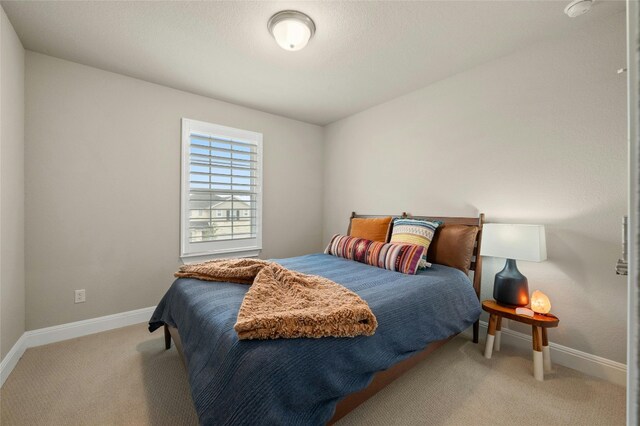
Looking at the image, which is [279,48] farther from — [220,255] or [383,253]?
[220,255]

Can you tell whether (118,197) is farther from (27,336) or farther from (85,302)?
(27,336)

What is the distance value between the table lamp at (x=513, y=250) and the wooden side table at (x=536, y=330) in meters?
0.12

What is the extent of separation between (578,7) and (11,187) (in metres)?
4.21

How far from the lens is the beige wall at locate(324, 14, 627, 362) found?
189cm

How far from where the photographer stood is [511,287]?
2.09 metres

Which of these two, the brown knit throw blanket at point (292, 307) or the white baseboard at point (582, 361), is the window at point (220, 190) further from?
the white baseboard at point (582, 361)

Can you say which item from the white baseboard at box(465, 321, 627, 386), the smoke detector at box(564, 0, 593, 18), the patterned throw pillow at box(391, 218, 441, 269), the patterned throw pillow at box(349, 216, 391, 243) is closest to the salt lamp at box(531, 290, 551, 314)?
the white baseboard at box(465, 321, 627, 386)

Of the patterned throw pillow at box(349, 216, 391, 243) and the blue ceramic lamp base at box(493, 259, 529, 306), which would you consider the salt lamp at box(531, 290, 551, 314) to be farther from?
the patterned throw pillow at box(349, 216, 391, 243)

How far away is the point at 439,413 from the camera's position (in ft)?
5.13

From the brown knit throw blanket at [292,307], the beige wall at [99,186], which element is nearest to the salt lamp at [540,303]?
the brown knit throw blanket at [292,307]

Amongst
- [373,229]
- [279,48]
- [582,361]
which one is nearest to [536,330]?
[582,361]

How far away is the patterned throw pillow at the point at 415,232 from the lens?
8.37ft

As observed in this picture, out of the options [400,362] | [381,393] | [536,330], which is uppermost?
[536,330]

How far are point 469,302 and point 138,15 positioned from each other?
10.7 ft
